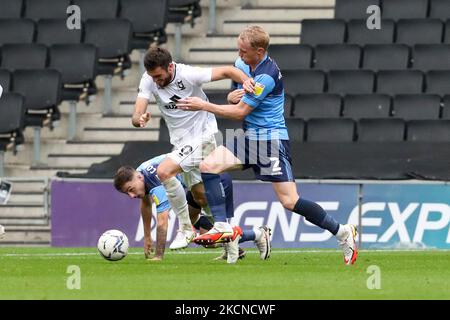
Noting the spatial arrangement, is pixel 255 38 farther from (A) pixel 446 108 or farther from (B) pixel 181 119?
(A) pixel 446 108

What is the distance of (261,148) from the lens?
45.8 ft

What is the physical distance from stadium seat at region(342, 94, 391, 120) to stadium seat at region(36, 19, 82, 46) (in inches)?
203

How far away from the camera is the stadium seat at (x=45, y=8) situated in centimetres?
2536

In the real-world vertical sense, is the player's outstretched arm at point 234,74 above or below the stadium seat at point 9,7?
above

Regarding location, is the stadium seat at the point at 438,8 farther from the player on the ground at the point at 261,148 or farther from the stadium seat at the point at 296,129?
the player on the ground at the point at 261,148

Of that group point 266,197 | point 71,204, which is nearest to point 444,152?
point 266,197

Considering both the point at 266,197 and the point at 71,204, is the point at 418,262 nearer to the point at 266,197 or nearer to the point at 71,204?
the point at 266,197

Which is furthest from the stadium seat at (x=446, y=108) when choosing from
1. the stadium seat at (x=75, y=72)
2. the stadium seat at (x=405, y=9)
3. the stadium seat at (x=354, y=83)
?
the stadium seat at (x=75, y=72)

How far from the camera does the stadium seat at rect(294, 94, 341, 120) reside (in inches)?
853

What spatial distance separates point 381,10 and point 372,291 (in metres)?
13.7

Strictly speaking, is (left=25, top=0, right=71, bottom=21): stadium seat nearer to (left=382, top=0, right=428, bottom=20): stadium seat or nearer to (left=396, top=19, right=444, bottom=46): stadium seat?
(left=382, top=0, right=428, bottom=20): stadium seat

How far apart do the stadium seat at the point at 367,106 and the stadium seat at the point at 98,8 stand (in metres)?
5.22

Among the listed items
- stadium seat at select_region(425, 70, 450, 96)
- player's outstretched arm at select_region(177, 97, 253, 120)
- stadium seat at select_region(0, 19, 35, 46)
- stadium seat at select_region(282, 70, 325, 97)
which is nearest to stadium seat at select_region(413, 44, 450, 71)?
stadium seat at select_region(425, 70, 450, 96)

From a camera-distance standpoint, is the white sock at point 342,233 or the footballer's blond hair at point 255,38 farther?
the white sock at point 342,233
